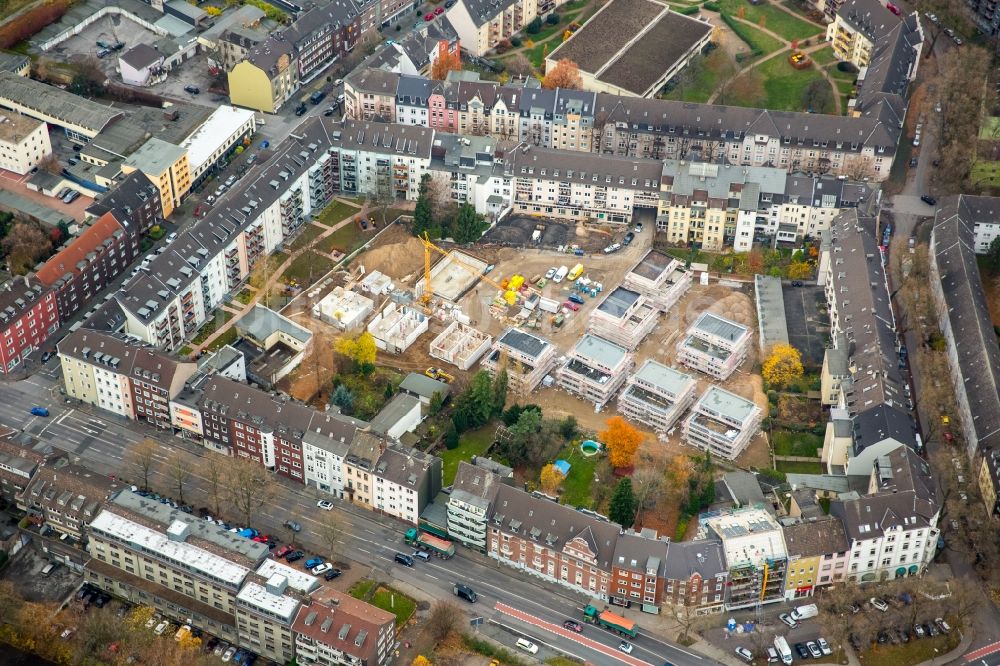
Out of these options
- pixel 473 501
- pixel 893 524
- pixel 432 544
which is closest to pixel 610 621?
pixel 473 501

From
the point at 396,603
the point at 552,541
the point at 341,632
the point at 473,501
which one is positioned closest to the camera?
the point at 341,632

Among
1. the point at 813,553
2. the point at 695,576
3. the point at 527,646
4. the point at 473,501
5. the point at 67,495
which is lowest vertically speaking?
the point at 527,646

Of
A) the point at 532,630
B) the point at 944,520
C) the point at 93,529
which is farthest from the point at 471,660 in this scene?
the point at 944,520

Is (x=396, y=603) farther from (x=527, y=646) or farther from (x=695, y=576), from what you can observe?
(x=695, y=576)

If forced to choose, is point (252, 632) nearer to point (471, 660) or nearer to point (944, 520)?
point (471, 660)

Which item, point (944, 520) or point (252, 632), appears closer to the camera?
point (252, 632)

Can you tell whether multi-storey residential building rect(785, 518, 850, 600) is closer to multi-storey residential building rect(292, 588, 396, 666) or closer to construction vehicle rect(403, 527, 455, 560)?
construction vehicle rect(403, 527, 455, 560)
